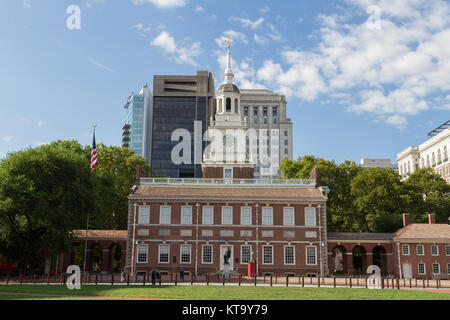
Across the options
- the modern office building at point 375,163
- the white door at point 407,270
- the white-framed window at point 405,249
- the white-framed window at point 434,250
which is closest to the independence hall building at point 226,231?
the white door at point 407,270

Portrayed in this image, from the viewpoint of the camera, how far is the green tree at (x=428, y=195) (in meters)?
57.9

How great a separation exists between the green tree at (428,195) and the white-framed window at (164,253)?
3077cm

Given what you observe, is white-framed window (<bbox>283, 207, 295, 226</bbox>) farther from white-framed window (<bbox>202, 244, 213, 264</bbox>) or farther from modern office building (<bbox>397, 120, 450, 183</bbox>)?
modern office building (<bbox>397, 120, 450, 183</bbox>)

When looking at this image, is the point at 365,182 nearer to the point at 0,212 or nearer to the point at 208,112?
the point at 0,212

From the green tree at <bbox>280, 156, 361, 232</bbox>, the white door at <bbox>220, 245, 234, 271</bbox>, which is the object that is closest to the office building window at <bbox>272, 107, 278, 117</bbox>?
the green tree at <bbox>280, 156, 361, 232</bbox>

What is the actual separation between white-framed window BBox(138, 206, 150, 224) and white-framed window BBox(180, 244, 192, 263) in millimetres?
4331

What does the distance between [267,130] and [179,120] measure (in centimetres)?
2702

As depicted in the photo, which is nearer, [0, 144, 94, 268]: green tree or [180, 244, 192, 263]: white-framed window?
[0, 144, 94, 268]: green tree

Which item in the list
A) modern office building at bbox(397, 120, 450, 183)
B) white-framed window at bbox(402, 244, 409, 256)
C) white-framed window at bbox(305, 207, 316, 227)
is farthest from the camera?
modern office building at bbox(397, 120, 450, 183)

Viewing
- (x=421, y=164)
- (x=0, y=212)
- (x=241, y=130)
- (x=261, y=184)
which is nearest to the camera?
(x=0, y=212)

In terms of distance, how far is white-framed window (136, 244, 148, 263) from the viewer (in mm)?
43469
